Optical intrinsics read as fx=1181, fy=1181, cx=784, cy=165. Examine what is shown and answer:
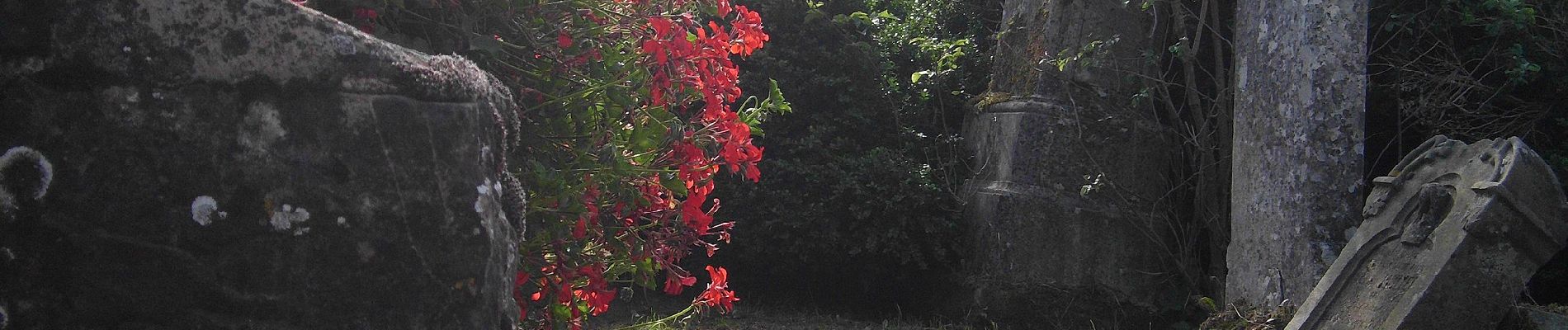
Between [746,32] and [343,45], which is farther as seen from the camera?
[746,32]

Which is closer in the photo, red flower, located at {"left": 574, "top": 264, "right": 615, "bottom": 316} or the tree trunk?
red flower, located at {"left": 574, "top": 264, "right": 615, "bottom": 316}

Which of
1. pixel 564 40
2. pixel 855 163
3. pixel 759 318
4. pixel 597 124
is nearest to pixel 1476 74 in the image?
pixel 855 163

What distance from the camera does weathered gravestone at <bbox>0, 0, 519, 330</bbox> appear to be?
1518mm

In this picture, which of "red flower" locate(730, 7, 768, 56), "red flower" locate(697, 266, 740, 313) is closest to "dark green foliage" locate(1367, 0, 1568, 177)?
"red flower" locate(730, 7, 768, 56)

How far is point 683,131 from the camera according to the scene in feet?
9.74

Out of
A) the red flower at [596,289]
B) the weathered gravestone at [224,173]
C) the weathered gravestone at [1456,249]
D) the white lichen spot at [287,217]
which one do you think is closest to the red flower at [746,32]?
the red flower at [596,289]

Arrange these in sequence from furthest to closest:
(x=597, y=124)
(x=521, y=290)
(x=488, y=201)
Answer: (x=597, y=124) < (x=521, y=290) < (x=488, y=201)

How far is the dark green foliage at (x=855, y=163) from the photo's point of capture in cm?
677

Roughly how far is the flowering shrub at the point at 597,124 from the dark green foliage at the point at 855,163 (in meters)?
3.58

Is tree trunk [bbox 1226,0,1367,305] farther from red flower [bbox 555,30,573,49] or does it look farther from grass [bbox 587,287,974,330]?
red flower [bbox 555,30,573,49]

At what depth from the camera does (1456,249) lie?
4.28m

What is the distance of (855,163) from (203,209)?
5.43 m

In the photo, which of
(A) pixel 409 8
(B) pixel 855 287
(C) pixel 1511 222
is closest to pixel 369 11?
(A) pixel 409 8

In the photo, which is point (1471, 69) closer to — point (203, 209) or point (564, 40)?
point (564, 40)
